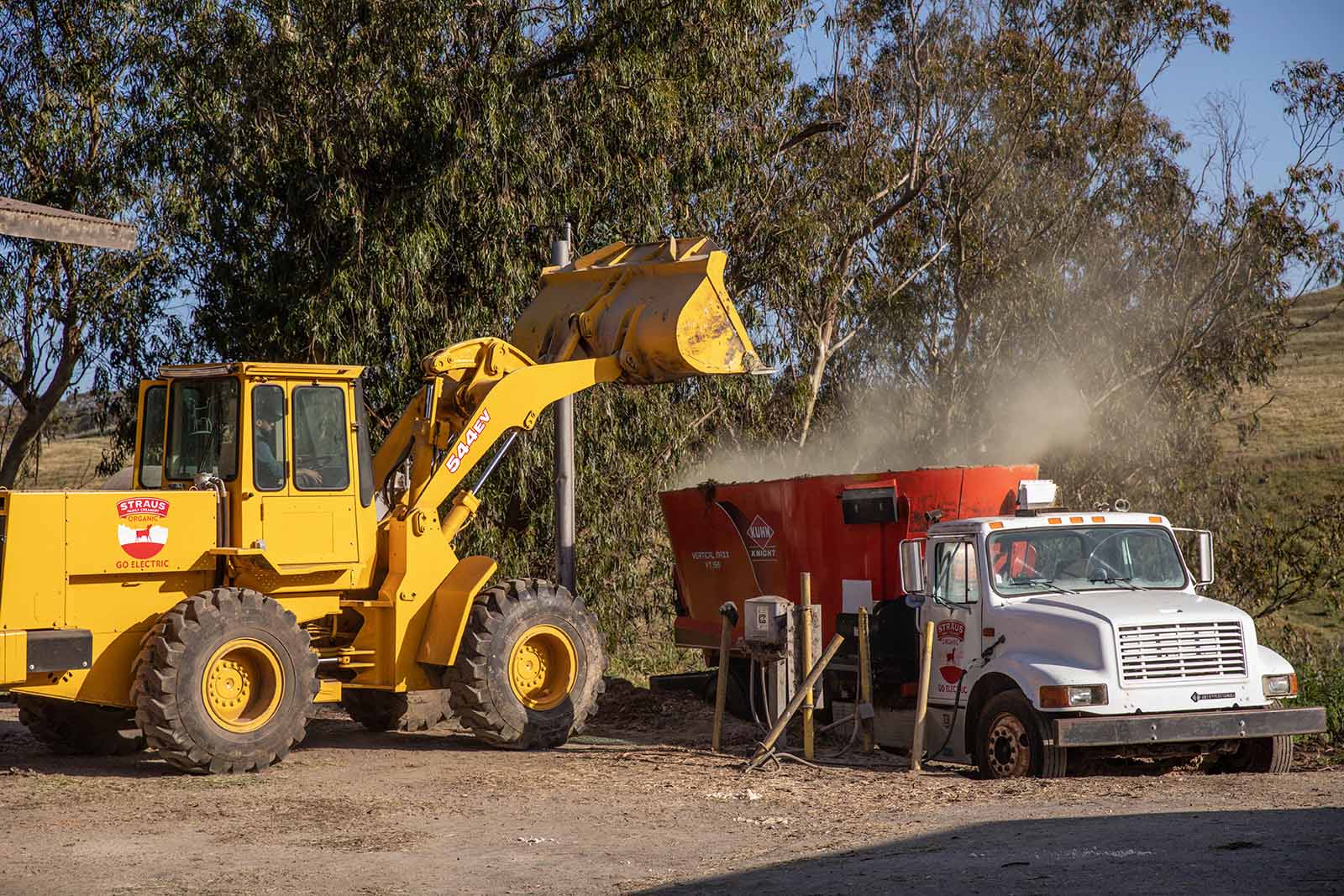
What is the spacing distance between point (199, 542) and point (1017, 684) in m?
6.38

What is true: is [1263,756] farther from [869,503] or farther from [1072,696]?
[869,503]

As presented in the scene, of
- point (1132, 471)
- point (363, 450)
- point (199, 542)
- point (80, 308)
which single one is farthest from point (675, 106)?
point (1132, 471)

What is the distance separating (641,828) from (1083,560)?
448 cm

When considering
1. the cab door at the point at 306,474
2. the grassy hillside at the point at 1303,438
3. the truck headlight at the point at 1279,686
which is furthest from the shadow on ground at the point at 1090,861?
the grassy hillside at the point at 1303,438

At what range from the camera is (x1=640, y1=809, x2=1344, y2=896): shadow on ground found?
7.33 m

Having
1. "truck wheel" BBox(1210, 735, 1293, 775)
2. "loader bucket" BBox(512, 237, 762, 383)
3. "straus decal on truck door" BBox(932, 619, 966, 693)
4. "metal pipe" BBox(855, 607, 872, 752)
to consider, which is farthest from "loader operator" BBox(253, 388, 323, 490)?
"truck wheel" BBox(1210, 735, 1293, 775)

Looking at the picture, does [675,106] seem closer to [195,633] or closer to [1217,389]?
[195,633]

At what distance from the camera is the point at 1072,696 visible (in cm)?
1066

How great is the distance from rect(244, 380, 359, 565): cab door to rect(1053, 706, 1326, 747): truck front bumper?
600cm

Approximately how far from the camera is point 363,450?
1302cm

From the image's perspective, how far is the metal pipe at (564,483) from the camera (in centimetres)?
1627

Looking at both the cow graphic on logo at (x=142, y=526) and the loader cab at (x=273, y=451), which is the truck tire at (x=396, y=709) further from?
the cow graphic on logo at (x=142, y=526)

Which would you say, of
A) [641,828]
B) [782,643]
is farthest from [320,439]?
[641,828]

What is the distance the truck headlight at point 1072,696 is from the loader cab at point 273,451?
576 centimetres
